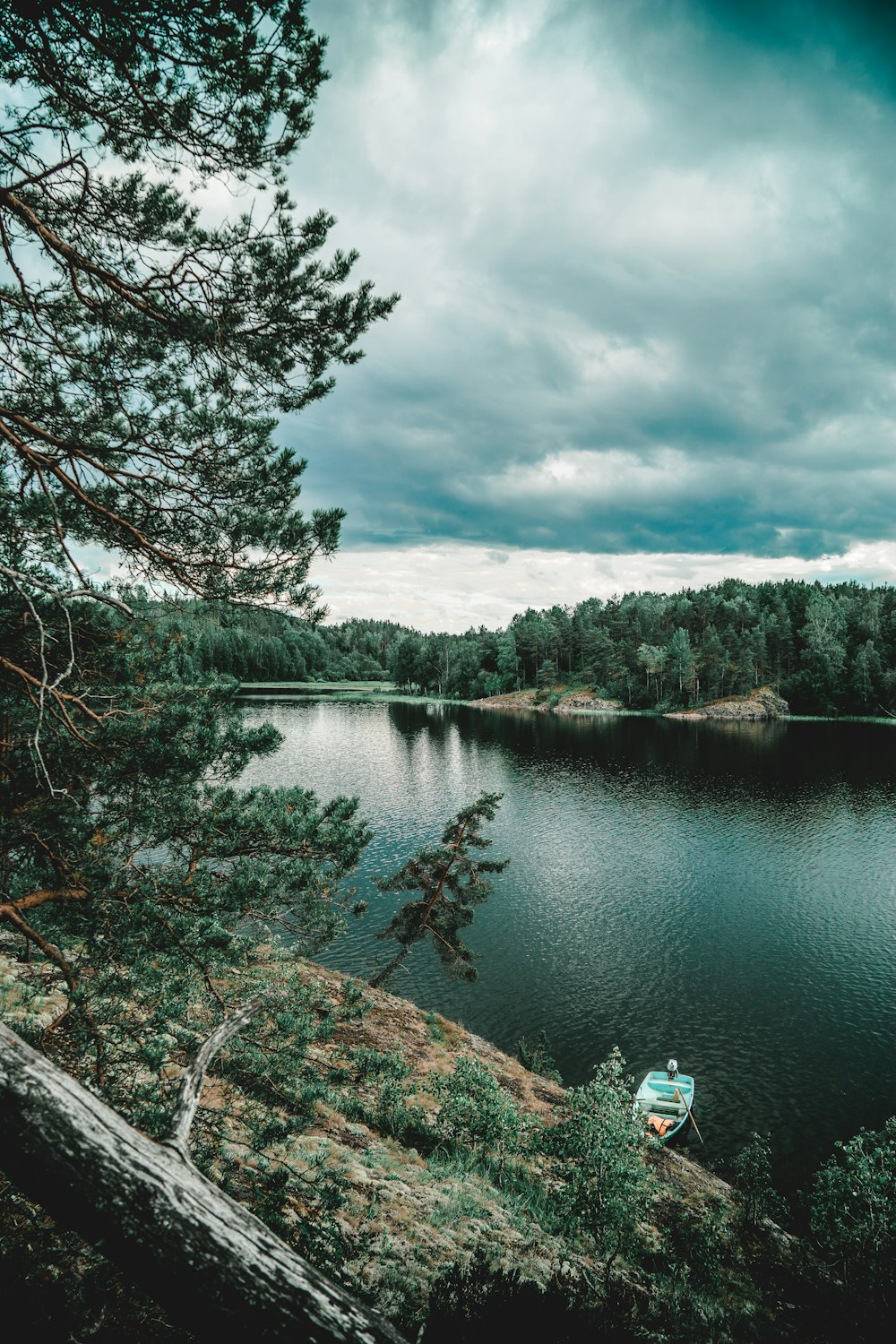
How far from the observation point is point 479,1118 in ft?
39.6

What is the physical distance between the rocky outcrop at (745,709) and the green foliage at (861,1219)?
107 m

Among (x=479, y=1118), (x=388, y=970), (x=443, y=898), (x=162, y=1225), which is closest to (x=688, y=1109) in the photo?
(x=443, y=898)

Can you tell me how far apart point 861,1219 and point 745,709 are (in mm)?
112744

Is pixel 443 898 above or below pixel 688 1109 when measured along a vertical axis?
above

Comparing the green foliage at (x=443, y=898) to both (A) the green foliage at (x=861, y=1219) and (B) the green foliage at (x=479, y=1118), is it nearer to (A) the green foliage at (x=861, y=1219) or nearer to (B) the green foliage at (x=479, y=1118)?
(B) the green foliage at (x=479, y=1118)

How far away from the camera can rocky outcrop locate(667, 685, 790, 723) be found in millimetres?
112062

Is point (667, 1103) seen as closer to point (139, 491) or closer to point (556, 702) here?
point (139, 491)

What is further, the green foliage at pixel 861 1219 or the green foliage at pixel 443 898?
the green foliage at pixel 443 898

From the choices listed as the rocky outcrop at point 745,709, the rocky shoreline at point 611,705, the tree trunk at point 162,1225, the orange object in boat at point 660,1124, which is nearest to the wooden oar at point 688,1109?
the orange object in boat at point 660,1124

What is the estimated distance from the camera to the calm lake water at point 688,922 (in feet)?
69.7

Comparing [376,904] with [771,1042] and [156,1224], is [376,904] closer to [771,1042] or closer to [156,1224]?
[771,1042]

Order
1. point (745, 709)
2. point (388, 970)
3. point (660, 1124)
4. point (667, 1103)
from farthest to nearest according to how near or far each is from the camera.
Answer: point (745, 709)
point (388, 970)
point (667, 1103)
point (660, 1124)

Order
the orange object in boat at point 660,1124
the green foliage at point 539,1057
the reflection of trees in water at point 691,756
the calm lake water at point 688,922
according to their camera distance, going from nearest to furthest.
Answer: the orange object in boat at point 660,1124, the green foliage at point 539,1057, the calm lake water at point 688,922, the reflection of trees in water at point 691,756

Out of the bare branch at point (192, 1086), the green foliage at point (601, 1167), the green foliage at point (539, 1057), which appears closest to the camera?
the bare branch at point (192, 1086)
